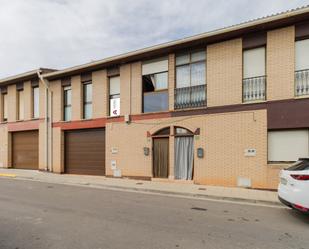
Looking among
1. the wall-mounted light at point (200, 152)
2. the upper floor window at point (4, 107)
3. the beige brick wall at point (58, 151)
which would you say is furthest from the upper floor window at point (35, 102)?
the wall-mounted light at point (200, 152)

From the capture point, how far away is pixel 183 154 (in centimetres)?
1315

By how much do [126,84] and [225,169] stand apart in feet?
21.7

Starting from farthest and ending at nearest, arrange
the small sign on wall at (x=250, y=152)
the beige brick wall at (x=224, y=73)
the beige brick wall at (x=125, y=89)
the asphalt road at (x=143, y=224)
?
1. the beige brick wall at (x=125, y=89)
2. the beige brick wall at (x=224, y=73)
3. the small sign on wall at (x=250, y=152)
4. the asphalt road at (x=143, y=224)

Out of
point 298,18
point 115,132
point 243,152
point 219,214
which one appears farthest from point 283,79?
point 115,132

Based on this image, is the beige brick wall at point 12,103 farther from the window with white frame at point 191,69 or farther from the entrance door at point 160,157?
the window with white frame at point 191,69

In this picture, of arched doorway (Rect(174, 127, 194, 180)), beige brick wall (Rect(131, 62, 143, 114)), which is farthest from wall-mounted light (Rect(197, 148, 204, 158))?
beige brick wall (Rect(131, 62, 143, 114))

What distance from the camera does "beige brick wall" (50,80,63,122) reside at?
1764cm

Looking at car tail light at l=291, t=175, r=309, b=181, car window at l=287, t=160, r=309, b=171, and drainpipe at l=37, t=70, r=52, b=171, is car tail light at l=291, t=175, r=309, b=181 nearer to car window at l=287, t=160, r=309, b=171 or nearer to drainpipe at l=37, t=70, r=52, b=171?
car window at l=287, t=160, r=309, b=171

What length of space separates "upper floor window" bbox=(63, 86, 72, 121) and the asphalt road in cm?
857

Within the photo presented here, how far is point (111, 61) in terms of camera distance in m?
15.0

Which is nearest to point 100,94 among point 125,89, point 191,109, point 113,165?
point 125,89

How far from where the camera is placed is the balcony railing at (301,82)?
10.6 metres

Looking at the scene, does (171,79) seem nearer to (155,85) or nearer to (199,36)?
(155,85)

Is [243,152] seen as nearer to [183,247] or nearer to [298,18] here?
[298,18]
